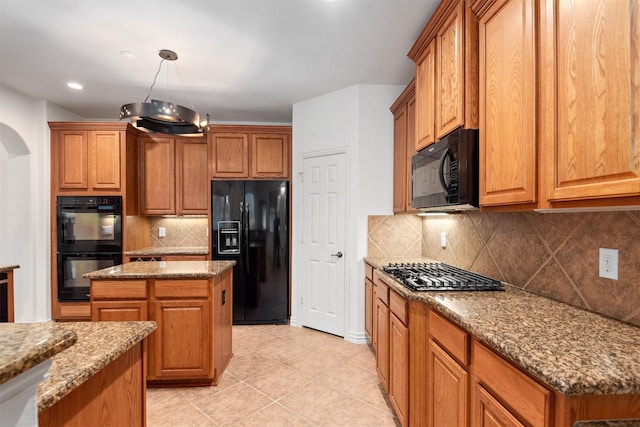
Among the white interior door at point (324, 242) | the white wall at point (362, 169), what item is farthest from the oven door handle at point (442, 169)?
the white interior door at point (324, 242)

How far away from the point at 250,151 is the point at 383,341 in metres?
2.80

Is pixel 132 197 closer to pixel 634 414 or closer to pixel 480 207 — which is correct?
pixel 480 207

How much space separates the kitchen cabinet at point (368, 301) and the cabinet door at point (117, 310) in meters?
1.85

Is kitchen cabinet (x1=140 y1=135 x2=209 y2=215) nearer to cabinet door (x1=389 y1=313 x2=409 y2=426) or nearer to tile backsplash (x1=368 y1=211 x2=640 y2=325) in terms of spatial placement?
cabinet door (x1=389 y1=313 x2=409 y2=426)

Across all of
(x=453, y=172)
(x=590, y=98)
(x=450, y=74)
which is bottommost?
(x=453, y=172)

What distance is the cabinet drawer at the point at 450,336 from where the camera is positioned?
123 centimetres

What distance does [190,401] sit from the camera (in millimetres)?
2195

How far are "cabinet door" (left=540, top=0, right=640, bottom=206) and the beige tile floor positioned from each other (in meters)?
1.80

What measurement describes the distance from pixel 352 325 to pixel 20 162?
4282 mm

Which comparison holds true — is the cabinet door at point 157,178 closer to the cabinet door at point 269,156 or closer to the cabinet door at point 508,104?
→ the cabinet door at point 269,156

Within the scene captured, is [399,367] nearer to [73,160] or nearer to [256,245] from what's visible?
[256,245]

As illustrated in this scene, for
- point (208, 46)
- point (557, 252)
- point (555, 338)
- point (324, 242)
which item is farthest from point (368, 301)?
point (208, 46)

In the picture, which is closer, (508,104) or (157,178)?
(508,104)

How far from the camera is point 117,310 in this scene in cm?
Answer: 225
